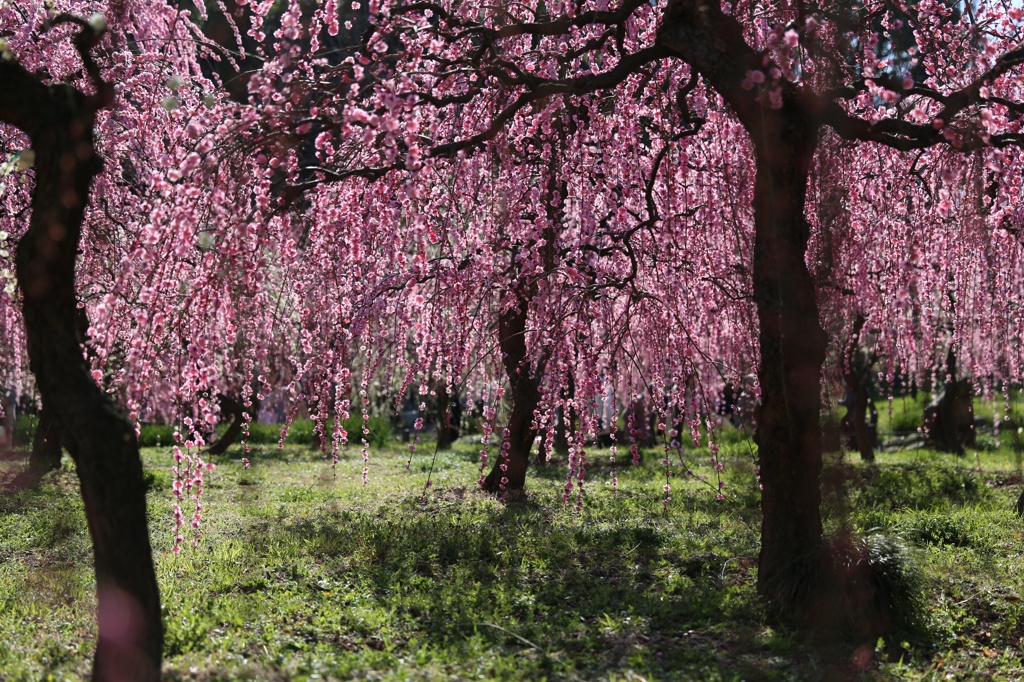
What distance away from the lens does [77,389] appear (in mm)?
4070

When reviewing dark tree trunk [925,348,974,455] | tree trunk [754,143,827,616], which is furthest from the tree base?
dark tree trunk [925,348,974,455]

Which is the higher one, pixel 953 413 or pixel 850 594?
pixel 953 413

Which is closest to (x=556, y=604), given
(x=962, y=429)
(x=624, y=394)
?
(x=624, y=394)

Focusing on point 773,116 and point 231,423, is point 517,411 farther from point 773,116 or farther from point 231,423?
point 231,423

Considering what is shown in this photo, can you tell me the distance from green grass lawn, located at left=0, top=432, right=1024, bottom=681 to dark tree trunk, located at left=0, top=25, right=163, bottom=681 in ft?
2.81

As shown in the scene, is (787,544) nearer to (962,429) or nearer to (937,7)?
(937,7)

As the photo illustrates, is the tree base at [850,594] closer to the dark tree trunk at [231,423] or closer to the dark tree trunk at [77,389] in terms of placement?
the dark tree trunk at [77,389]

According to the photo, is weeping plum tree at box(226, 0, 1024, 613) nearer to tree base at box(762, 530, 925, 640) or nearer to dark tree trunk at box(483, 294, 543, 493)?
tree base at box(762, 530, 925, 640)

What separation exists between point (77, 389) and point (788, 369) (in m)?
3.99

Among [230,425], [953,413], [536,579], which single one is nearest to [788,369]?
[536,579]

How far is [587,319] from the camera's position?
270 inches

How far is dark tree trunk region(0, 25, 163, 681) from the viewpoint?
4.05 metres

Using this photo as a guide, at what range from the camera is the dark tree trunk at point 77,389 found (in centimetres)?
405

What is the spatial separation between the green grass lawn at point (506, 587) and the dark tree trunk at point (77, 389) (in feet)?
2.81
